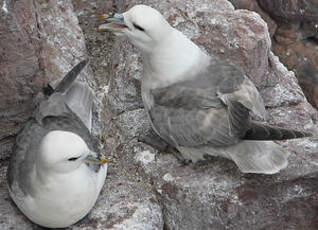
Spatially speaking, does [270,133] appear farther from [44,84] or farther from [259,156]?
[44,84]

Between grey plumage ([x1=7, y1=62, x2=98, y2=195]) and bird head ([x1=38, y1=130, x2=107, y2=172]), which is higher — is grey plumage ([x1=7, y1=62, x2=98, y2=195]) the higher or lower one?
the lower one

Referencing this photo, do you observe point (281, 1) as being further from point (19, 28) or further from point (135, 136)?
point (19, 28)

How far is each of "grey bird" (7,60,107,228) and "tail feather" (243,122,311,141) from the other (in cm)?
91

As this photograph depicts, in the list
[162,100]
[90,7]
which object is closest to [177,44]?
[162,100]

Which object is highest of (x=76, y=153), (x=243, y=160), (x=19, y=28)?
(x=19, y=28)

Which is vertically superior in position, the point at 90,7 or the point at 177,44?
the point at 177,44

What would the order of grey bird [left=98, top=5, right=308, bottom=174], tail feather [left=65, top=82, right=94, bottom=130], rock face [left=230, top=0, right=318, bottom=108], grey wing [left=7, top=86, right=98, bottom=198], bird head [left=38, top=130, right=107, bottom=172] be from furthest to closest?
rock face [left=230, top=0, right=318, bottom=108], tail feather [left=65, top=82, right=94, bottom=130], grey bird [left=98, top=5, right=308, bottom=174], grey wing [left=7, top=86, right=98, bottom=198], bird head [left=38, top=130, right=107, bottom=172]

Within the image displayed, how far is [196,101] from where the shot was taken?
354 cm

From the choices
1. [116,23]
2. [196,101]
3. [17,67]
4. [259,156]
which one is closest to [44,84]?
[17,67]

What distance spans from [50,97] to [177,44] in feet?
2.93

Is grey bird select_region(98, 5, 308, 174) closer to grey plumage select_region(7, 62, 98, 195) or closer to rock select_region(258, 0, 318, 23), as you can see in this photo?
grey plumage select_region(7, 62, 98, 195)

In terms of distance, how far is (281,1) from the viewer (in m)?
5.95

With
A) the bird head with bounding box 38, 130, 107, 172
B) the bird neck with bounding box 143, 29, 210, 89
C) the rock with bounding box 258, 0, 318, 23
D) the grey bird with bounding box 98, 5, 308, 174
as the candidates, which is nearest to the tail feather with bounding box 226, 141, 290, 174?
the grey bird with bounding box 98, 5, 308, 174

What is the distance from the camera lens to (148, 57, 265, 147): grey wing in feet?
11.4
